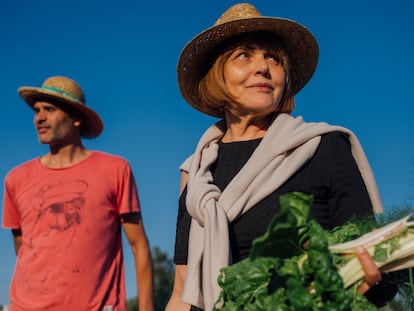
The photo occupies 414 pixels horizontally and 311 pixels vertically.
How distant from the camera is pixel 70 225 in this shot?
5.02m

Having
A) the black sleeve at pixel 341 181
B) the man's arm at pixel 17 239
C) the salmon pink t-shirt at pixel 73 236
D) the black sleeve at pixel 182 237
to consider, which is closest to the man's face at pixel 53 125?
the salmon pink t-shirt at pixel 73 236

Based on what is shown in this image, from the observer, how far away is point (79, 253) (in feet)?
16.3

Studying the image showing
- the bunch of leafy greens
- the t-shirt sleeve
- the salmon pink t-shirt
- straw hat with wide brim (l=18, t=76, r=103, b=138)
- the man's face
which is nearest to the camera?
the bunch of leafy greens

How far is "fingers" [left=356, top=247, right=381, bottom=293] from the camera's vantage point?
2.10 metres

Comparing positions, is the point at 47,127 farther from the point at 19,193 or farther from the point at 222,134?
the point at 222,134

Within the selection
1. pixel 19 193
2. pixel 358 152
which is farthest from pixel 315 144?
pixel 19 193

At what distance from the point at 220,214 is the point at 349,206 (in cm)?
54

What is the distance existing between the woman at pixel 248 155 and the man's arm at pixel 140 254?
5.65 feet

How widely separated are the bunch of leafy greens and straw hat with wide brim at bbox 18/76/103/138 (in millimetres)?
4042

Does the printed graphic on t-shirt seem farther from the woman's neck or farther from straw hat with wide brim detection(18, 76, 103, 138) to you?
the woman's neck

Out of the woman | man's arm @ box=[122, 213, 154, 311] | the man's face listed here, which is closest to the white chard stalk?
the woman

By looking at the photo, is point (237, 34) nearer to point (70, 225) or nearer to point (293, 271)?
point (293, 271)

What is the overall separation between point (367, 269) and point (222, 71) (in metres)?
1.77

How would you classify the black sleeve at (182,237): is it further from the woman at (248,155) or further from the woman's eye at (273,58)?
the woman's eye at (273,58)
